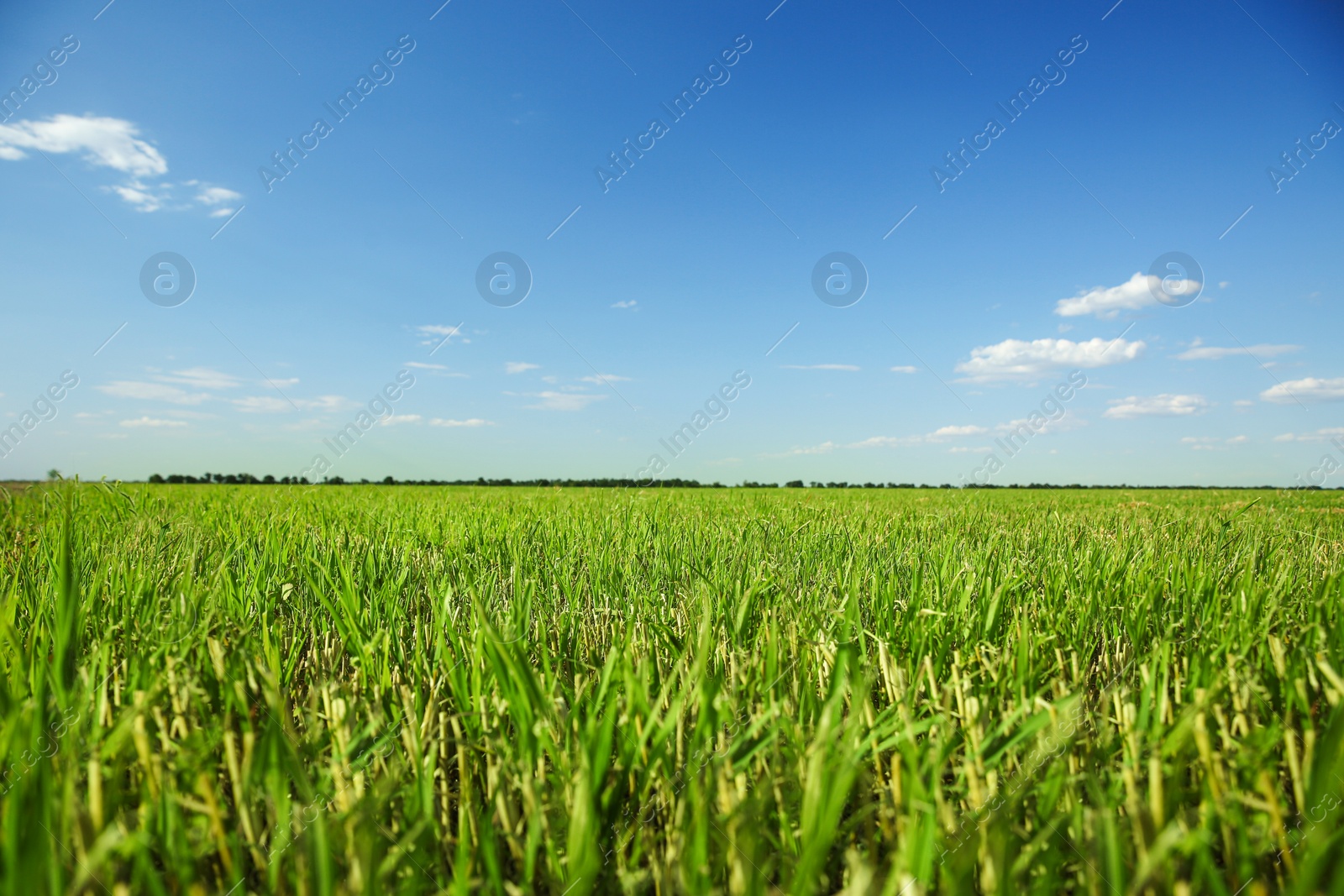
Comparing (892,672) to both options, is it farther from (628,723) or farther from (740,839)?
(740,839)

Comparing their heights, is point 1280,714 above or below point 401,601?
below

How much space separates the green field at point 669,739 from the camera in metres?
0.95

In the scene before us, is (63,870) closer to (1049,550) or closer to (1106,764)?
(1106,764)

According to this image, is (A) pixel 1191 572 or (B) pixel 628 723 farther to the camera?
(A) pixel 1191 572

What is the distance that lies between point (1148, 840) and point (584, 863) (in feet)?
2.70

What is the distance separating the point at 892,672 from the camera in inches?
62.4

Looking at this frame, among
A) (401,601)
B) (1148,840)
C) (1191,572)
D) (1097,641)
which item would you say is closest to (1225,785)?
(1148,840)

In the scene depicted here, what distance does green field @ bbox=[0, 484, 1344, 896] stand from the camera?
954 millimetres

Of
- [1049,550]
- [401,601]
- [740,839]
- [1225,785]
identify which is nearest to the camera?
[740,839]

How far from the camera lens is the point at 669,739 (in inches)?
54.7

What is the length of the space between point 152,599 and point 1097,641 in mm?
3057

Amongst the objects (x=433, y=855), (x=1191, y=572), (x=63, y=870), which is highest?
(x=1191, y=572)

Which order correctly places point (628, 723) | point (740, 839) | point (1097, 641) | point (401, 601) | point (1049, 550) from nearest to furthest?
point (740, 839) < point (628, 723) < point (1097, 641) < point (401, 601) < point (1049, 550)

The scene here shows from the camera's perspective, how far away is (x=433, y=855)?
1.12 meters
